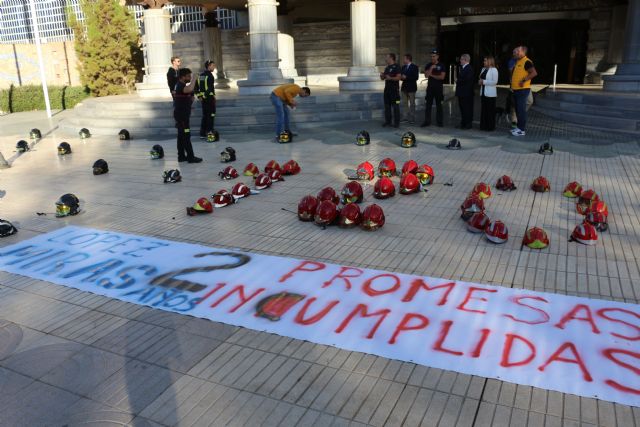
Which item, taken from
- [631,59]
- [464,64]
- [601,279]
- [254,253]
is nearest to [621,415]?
[601,279]

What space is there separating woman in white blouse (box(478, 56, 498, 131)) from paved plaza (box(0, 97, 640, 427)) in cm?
234

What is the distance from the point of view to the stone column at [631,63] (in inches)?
617

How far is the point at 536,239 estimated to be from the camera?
19.6 ft

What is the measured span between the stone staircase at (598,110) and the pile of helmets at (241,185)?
8.31 metres

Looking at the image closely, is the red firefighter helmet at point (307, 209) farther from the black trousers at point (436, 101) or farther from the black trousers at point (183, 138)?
the black trousers at point (436, 101)

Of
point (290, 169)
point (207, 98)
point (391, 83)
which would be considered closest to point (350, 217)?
point (290, 169)

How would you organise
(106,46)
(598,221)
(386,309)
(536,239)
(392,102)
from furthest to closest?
(106,46) < (392,102) < (598,221) < (536,239) < (386,309)

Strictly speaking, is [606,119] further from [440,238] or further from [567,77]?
[567,77]

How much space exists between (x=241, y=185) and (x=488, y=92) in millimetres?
7378

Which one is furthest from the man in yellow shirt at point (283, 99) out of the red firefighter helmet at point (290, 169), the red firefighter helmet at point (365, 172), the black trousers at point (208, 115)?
the red firefighter helmet at point (365, 172)

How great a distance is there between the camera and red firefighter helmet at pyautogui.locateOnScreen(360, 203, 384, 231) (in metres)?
6.73

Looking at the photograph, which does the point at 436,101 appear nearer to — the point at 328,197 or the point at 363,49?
the point at 363,49

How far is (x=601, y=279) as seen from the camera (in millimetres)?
5191

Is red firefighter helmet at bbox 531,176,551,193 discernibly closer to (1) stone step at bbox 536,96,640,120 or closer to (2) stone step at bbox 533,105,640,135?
(2) stone step at bbox 533,105,640,135
